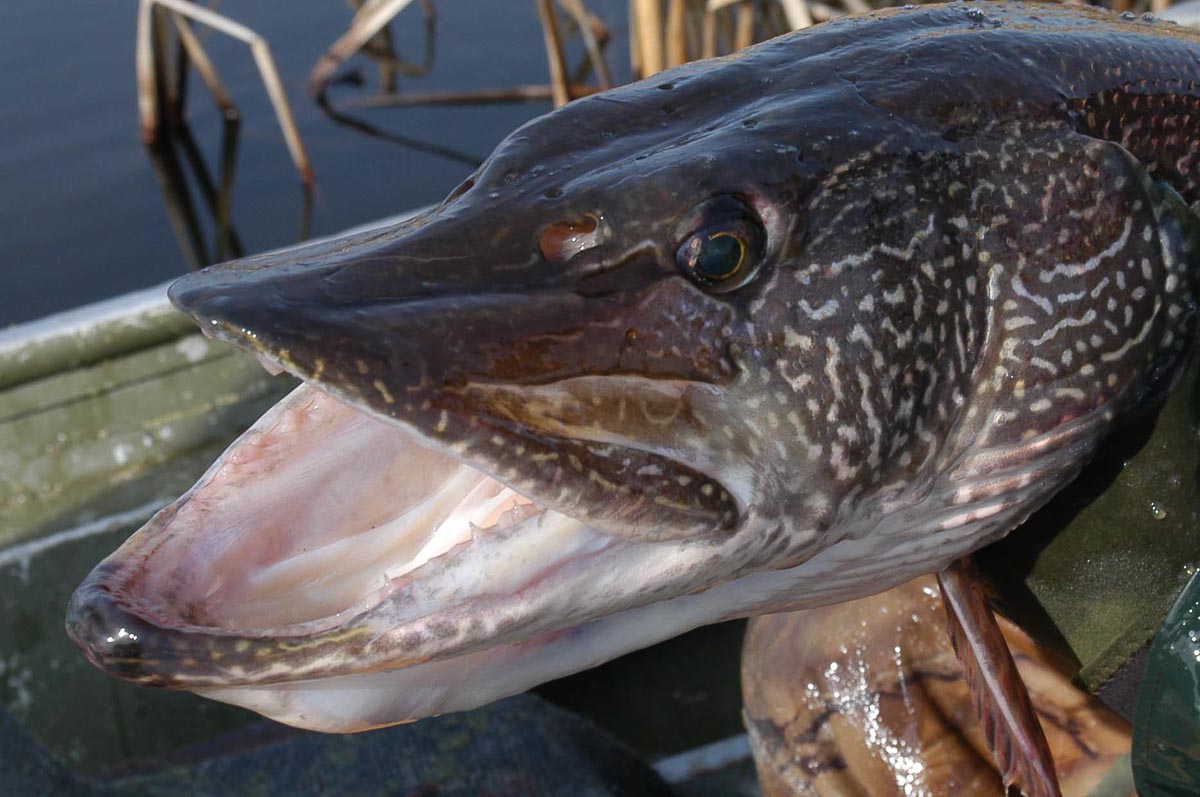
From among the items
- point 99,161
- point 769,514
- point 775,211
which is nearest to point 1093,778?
point 769,514

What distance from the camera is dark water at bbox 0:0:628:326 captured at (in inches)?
332

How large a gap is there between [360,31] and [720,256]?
269 inches

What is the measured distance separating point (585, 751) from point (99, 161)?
7653 mm

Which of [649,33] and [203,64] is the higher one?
[649,33]

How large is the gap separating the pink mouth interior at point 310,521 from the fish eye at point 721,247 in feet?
0.97

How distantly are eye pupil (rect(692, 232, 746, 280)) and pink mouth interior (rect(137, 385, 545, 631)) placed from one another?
301mm

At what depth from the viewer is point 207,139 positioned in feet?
29.3

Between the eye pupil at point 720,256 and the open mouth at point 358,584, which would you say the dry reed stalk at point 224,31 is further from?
the eye pupil at point 720,256

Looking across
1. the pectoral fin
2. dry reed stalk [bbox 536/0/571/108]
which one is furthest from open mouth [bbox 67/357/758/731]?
dry reed stalk [bbox 536/0/571/108]

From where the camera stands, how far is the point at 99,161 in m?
9.02

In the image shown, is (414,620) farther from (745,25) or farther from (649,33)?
(745,25)

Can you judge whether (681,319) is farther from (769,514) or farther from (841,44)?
(841,44)

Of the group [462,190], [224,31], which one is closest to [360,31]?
[224,31]

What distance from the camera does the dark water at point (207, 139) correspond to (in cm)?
842
